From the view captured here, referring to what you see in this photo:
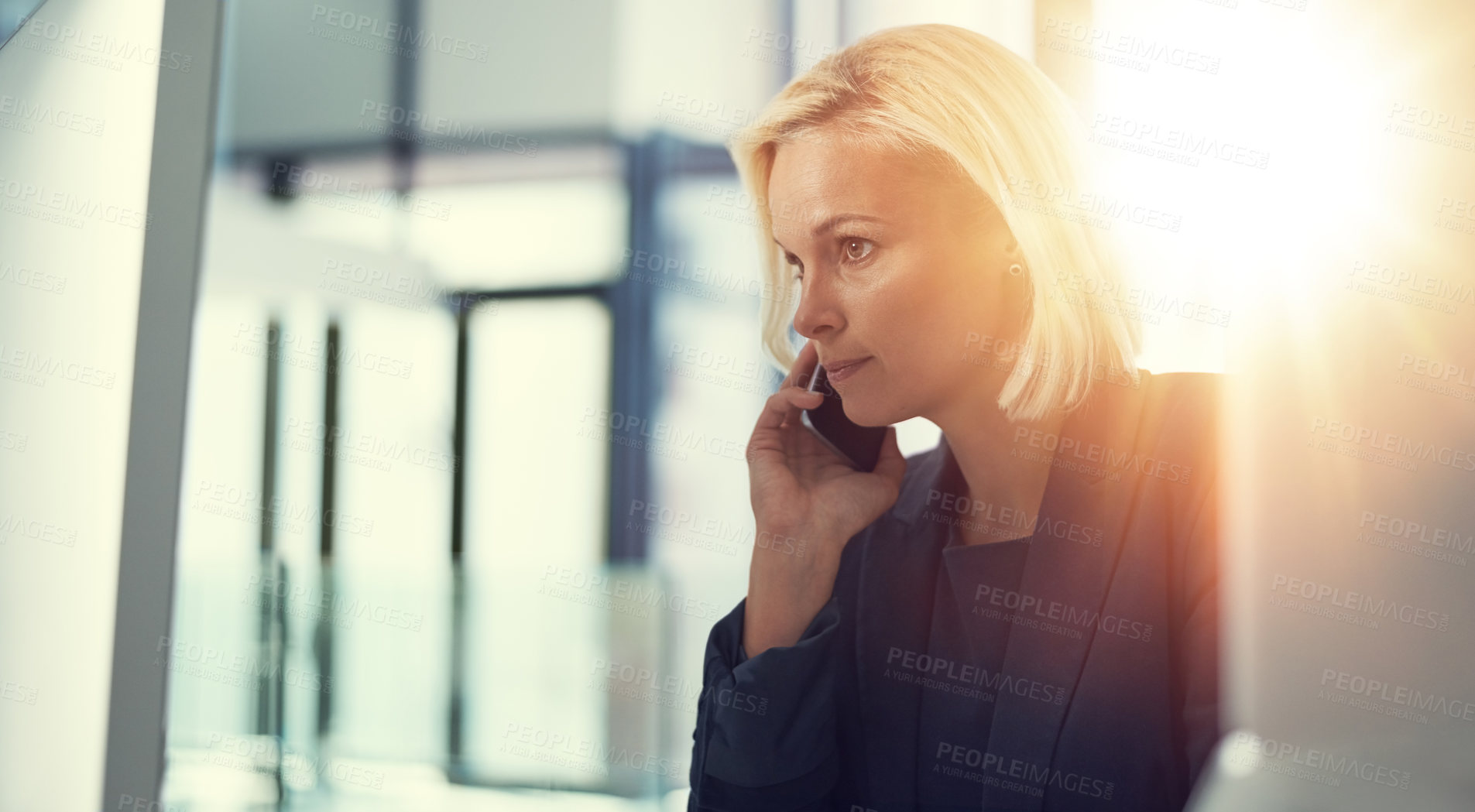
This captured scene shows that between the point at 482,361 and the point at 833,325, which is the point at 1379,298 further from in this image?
the point at 482,361

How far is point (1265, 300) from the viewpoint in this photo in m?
1.13

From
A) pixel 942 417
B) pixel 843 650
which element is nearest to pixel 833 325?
pixel 942 417

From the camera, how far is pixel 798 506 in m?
1.31

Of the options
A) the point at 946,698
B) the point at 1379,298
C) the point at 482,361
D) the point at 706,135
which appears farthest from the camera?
the point at 482,361

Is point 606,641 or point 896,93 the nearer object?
point 896,93

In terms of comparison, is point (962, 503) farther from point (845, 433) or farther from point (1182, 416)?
point (1182, 416)

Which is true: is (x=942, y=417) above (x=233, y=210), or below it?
below

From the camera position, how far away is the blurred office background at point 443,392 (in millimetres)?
1547

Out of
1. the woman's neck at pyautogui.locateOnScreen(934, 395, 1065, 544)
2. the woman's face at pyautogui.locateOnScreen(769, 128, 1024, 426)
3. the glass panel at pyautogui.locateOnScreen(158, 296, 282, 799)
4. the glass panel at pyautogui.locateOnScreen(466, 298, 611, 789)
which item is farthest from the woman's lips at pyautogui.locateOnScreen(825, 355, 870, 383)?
the glass panel at pyautogui.locateOnScreen(158, 296, 282, 799)

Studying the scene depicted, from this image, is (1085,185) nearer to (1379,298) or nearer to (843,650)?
(1379,298)

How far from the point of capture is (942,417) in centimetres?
129

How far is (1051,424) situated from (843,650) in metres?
0.41

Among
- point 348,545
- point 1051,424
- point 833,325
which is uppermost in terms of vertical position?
point 833,325

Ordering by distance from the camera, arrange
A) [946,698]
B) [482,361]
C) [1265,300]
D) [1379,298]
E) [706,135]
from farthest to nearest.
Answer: [482,361]
[706,135]
[946,698]
[1265,300]
[1379,298]
